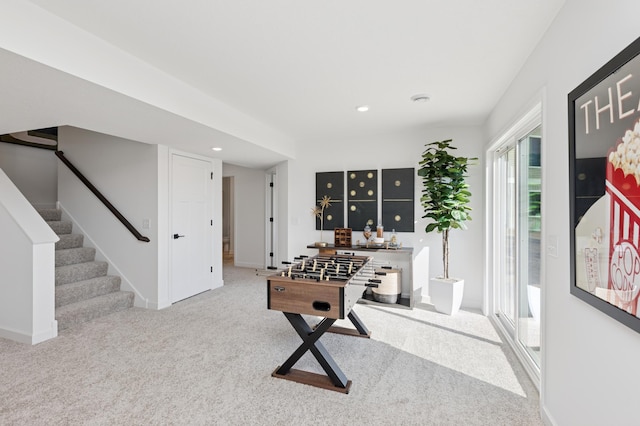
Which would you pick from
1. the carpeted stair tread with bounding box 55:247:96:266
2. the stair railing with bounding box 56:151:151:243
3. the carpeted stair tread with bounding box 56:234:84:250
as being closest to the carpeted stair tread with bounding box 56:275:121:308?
the carpeted stair tread with bounding box 55:247:96:266

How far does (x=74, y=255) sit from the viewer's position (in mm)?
4168

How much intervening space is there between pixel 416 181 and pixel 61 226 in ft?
16.6

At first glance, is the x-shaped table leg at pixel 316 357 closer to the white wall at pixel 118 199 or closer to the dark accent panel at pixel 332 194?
the white wall at pixel 118 199

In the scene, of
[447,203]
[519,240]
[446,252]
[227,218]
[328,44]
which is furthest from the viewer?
[227,218]

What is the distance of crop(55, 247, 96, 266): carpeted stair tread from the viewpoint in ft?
13.2

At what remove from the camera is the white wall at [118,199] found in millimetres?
4102

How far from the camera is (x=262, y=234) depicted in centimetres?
659

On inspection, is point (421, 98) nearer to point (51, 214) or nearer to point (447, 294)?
point (447, 294)

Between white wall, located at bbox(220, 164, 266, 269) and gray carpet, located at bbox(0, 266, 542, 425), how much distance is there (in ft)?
9.93

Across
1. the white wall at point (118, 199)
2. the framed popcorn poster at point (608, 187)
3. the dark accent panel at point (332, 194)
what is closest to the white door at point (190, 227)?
the white wall at point (118, 199)

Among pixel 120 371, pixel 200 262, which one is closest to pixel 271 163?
pixel 200 262

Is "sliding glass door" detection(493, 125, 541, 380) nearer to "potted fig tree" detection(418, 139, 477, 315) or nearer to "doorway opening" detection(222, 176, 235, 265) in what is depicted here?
"potted fig tree" detection(418, 139, 477, 315)

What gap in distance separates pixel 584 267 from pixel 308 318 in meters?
2.92

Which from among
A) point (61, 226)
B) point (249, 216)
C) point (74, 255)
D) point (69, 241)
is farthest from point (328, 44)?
point (249, 216)
